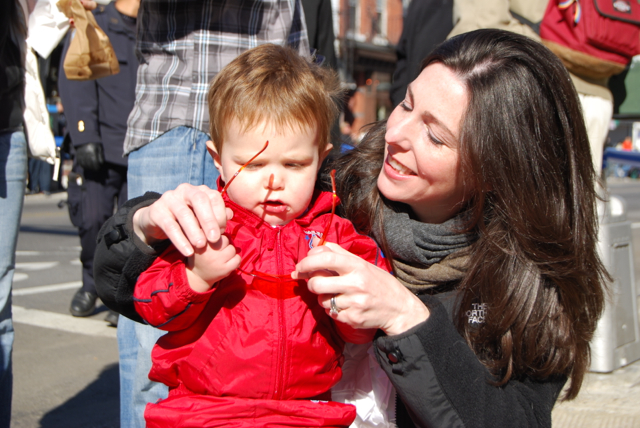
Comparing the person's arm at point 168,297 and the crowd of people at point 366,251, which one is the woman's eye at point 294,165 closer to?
the crowd of people at point 366,251

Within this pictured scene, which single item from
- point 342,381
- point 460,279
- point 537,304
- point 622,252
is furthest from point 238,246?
point 622,252

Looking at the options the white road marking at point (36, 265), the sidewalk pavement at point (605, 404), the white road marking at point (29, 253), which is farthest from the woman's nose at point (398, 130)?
the white road marking at point (29, 253)

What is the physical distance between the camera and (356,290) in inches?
55.4

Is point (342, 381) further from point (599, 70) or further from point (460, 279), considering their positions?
point (599, 70)

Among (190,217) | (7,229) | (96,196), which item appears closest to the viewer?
(190,217)

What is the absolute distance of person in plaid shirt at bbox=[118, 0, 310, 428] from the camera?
2.13 metres

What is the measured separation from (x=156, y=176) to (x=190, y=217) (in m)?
0.84

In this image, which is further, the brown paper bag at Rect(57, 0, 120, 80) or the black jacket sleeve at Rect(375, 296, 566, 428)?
the brown paper bag at Rect(57, 0, 120, 80)

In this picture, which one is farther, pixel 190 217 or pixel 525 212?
pixel 525 212

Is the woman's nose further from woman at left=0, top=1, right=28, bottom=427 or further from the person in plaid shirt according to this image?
woman at left=0, top=1, right=28, bottom=427

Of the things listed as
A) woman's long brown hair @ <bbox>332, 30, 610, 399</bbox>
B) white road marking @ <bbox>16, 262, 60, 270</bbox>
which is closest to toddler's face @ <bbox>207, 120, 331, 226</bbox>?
woman's long brown hair @ <bbox>332, 30, 610, 399</bbox>

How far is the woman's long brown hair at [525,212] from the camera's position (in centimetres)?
170

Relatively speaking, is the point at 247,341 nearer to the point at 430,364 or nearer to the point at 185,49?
the point at 430,364

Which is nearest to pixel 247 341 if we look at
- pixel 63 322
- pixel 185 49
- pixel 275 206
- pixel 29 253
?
pixel 275 206
